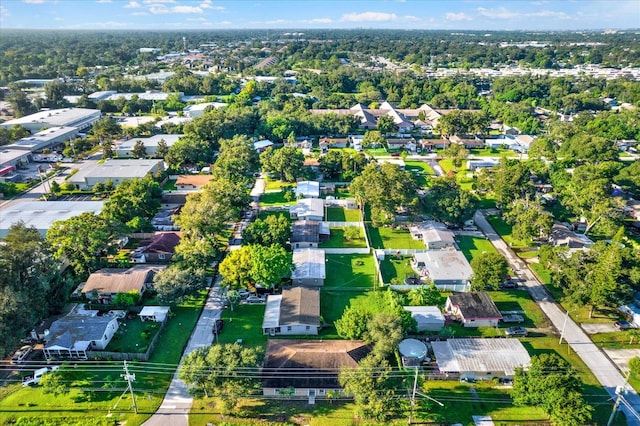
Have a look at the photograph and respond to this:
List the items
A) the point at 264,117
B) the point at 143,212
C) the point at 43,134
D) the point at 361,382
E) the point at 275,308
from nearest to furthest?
the point at 361,382 → the point at 275,308 → the point at 143,212 → the point at 43,134 → the point at 264,117

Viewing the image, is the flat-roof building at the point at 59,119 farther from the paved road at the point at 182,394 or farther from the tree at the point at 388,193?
the paved road at the point at 182,394

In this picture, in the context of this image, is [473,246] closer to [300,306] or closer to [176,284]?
[300,306]

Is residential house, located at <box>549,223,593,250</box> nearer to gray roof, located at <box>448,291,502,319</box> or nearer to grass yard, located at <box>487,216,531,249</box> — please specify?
grass yard, located at <box>487,216,531,249</box>

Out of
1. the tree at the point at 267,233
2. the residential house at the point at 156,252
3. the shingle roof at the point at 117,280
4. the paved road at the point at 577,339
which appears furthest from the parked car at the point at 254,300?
the paved road at the point at 577,339

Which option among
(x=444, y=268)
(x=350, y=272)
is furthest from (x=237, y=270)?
(x=444, y=268)

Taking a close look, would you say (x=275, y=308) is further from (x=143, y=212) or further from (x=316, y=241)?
(x=143, y=212)

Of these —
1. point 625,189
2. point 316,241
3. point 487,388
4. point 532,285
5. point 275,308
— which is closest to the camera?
point 487,388

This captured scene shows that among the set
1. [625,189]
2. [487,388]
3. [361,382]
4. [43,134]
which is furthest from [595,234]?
[43,134]
